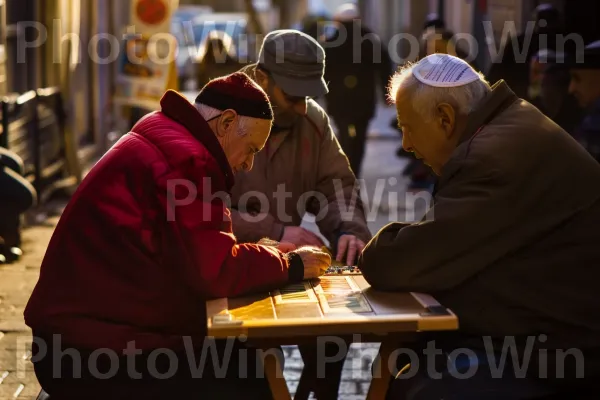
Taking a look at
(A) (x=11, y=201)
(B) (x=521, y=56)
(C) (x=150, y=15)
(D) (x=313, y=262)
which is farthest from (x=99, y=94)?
(D) (x=313, y=262)

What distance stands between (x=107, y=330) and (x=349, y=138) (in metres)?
9.10

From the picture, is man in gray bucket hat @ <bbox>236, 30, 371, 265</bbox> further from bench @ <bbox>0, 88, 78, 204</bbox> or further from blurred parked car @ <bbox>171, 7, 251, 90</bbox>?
blurred parked car @ <bbox>171, 7, 251, 90</bbox>

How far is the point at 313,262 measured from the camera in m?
3.88

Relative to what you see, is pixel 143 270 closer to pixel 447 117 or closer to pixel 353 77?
pixel 447 117

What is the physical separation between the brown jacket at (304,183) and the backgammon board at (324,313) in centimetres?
120

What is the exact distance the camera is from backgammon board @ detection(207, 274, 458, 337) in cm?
327

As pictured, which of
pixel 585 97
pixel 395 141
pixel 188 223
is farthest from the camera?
pixel 395 141

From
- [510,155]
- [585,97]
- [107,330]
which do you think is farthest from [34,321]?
[585,97]

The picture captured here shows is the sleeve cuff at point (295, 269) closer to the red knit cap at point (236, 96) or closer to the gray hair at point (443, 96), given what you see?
the red knit cap at point (236, 96)

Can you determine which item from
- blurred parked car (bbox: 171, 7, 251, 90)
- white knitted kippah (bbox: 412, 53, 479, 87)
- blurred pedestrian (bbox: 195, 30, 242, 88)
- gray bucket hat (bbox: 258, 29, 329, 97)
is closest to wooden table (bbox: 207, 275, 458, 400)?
white knitted kippah (bbox: 412, 53, 479, 87)

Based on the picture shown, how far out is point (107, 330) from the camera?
3.52 m

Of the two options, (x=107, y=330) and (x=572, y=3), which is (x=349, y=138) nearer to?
(x=572, y=3)

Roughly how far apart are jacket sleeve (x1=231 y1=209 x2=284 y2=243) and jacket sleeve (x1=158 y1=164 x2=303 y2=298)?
1.12 m

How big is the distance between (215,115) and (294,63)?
126cm
